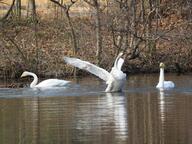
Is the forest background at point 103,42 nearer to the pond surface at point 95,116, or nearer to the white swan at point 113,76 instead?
the pond surface at point 95,116

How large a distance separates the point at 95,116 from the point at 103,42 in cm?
2474

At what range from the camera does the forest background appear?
39.7 m

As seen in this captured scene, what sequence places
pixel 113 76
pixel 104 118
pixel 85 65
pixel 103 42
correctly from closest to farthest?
pixel 104 118 → pixel 113 76 → pixel 85 65 → pixel 103 42

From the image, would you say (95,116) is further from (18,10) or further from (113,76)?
(18,10)

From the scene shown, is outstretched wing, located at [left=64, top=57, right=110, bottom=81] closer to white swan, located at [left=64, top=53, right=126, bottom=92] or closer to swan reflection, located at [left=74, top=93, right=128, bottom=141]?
white swan, located at [left=64, top=53, right=126, bottom=92]

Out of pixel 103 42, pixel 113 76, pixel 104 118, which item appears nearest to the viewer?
pixel 104 118

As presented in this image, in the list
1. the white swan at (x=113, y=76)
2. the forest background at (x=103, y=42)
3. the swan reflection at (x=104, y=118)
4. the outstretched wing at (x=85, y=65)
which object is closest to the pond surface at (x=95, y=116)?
the swan reflection at (x=104, y=118)

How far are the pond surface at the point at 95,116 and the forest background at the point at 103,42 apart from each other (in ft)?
29.4

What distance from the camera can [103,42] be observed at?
43781mm

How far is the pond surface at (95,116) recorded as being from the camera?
50.1 ft

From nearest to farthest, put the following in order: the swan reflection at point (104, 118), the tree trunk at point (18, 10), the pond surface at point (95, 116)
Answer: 1. the pond surface at point (95, 116)
2. the swan reflection at point (104, 118)
3. the tree trunk at point (18, 10)

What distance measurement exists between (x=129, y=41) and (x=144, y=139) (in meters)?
29.4

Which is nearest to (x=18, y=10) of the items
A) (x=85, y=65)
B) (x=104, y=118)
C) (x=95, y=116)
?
(x=85, y=65)

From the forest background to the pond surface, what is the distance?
352 inches
